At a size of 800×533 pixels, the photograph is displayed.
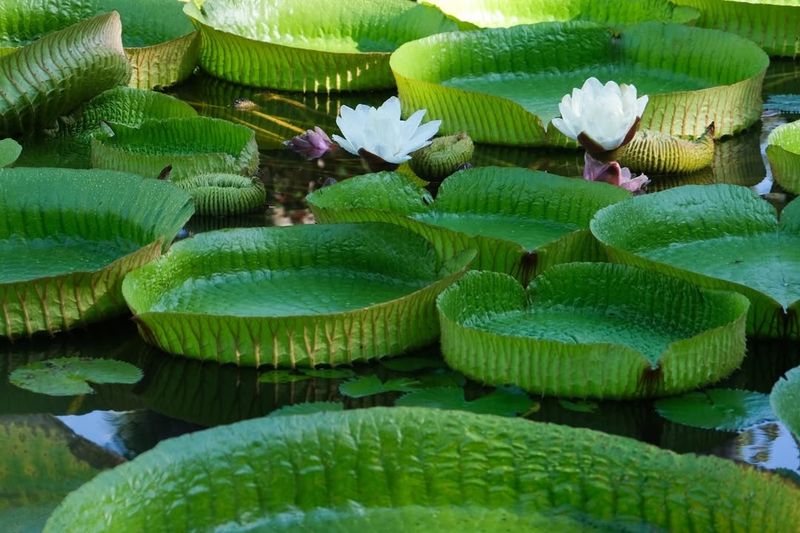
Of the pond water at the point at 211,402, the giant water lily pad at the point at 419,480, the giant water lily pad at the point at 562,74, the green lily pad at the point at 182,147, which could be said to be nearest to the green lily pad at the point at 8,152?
the green lily pad at the point at 182,147

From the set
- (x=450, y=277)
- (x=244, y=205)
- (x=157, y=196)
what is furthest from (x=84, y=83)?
(x=450, y=277)

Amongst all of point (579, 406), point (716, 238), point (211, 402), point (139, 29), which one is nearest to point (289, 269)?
point (211, 402)

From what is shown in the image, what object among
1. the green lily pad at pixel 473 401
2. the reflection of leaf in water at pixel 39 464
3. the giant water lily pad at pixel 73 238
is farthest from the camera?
the giant water lily pad at pixel 73 238

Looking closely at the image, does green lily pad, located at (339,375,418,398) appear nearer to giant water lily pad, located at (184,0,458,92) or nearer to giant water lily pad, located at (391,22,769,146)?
giant water lily pad, located at (391,22,769,146)

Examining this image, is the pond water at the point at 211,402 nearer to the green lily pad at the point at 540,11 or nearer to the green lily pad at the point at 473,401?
the green lily pad at the point at 473,401

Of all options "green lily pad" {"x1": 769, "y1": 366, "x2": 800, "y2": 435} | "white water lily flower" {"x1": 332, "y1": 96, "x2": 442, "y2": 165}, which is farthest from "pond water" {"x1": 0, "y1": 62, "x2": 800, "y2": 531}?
"white water lily flower" {"x1": 332, "y1": 96, "x2": 442, "y2": 165}

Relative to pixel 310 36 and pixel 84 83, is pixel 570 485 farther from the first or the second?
pixel 310 36

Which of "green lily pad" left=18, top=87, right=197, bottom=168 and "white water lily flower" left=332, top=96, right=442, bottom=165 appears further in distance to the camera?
"green lily pad" left=18, top=87, right=197, bottom=168
